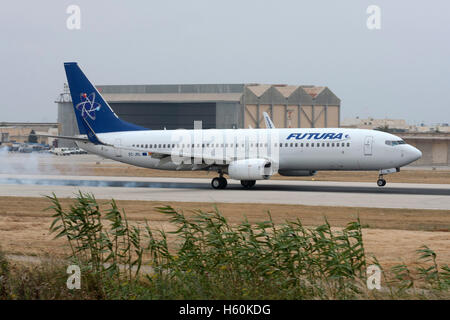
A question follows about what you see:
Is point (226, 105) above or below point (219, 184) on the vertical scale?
above

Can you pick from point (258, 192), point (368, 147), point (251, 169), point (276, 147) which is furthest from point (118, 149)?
point (368, 147)

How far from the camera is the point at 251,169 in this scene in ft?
151

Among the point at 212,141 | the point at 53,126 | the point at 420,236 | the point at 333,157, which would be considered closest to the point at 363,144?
the point at 333,157

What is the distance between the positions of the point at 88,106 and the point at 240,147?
13.9 meters

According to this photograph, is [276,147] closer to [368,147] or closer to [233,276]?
[368,147]

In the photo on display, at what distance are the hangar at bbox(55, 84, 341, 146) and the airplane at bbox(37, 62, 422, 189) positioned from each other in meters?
79.0

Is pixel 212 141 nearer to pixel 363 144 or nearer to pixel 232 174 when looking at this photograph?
pixel 232 174

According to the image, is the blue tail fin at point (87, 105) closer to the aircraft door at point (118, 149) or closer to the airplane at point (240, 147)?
the airplane at point (240, 147)

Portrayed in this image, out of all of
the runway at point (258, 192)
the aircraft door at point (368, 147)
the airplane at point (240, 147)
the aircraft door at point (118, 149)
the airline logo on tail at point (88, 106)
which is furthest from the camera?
the airline logo on tail at point (88, 106)

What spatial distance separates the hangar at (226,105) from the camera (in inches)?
5281

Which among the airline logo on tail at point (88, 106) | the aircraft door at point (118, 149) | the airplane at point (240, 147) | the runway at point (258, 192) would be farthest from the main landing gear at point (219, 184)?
Result: the airline logo on tail at point (88, 106)

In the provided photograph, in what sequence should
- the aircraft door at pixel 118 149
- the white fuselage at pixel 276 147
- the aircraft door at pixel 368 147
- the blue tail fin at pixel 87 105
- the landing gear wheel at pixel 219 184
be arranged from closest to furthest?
1. the aircraft door at pixel 368 147
2. the white fuselage at pixel 276 147
3. the landing gear wheel at pixel 219 184
4. the aircraft door at pixel 118 149
5. the blue tail fin at pixel 87 105

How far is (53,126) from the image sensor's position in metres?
190

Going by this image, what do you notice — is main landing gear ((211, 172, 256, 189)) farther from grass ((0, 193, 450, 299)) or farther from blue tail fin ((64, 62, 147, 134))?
grass ((0, 193, 450, 299))
